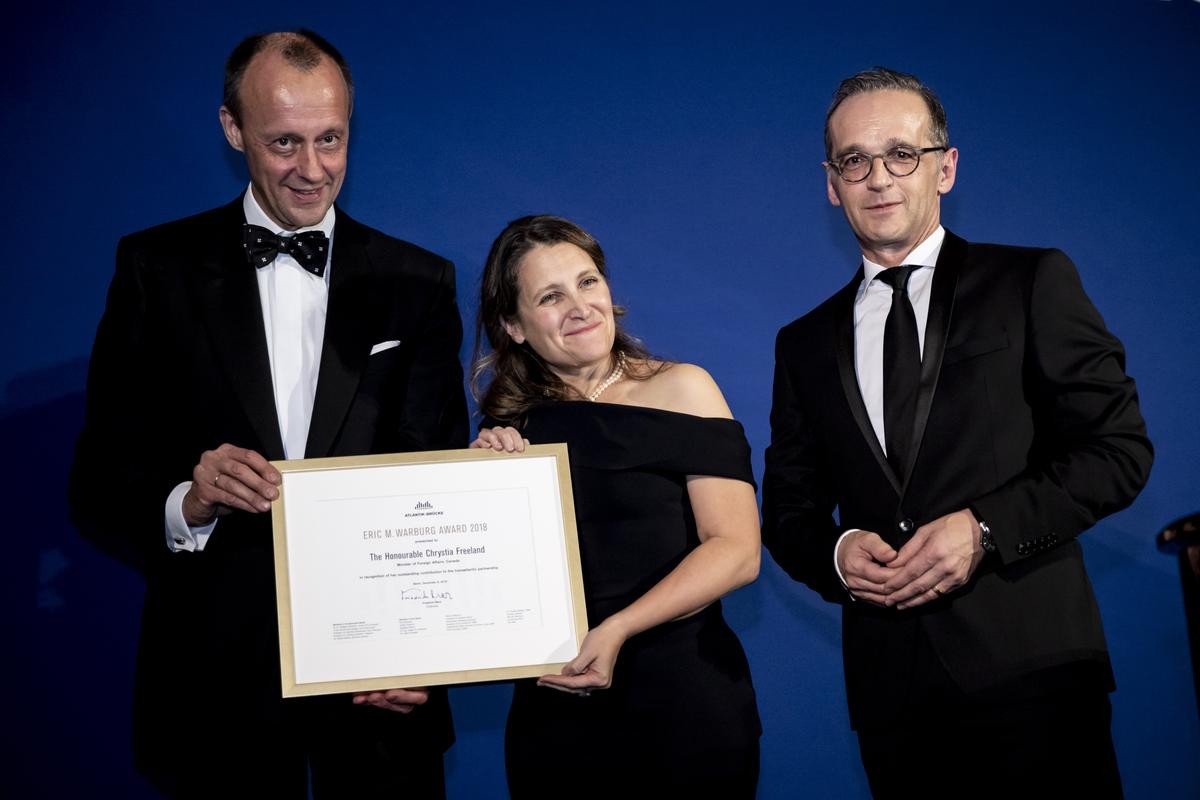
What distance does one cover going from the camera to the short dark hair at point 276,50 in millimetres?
2639

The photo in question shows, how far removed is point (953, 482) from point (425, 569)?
3.44 ft

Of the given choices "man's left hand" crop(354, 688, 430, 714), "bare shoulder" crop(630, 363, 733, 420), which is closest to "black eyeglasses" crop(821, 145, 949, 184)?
"bare shoulder" crop(630, 363, 733, 420)

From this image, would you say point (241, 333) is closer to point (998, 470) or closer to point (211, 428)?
point (211, 428)

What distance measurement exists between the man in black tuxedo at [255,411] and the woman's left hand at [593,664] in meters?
0.33

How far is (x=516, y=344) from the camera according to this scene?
2775 mm

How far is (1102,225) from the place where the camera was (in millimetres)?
3748

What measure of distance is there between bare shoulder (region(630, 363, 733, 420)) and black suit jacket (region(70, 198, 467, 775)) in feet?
1.61

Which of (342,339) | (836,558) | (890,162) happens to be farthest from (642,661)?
(890,162)

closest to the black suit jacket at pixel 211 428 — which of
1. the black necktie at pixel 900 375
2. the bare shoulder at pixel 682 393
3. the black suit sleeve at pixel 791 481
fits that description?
the bare shoulder at pixel 682 393

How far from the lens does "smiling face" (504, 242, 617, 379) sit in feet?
8.50

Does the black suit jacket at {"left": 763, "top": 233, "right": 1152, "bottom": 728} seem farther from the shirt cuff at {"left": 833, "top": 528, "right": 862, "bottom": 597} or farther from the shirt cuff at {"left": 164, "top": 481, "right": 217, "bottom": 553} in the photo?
the shirt cuff at {"left": 164, "top": 481, "right": 217, "bottom": 553}

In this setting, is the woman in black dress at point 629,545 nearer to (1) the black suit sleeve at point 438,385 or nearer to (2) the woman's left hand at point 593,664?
(2) the woman's left hand at point 593,664

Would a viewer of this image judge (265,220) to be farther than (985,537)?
Yes

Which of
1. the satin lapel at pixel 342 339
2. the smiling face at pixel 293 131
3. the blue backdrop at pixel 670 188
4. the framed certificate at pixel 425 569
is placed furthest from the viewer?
the blue backdrop at pixel 670 188
